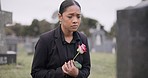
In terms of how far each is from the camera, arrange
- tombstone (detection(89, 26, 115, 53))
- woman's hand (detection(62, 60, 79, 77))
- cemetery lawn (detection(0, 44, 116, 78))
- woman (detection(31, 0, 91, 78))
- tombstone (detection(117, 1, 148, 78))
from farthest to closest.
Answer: tombstone (detection(89, 26, 115, 53)), cemetery lawn (detection(0, 44, 116, 78)), woman (detection(31, 0, 91, 78)), woman's hand (detection(62, 60, 79, 77)), tombstone (detection(117, 1, 148, 78))

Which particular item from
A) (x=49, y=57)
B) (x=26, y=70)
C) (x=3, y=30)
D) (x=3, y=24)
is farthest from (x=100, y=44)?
(x=49, y=57)

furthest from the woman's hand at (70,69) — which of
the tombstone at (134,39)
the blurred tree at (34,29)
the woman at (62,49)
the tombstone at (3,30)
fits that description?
the blurred tree at (34,29)

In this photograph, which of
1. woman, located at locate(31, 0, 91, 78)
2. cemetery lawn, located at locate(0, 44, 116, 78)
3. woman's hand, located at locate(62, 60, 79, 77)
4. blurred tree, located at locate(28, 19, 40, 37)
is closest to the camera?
woman's hand, located at locate(62, 60, 79, 77)

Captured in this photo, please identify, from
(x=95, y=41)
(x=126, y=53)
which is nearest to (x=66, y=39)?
(x=126, y=53)

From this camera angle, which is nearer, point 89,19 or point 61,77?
point 61,77

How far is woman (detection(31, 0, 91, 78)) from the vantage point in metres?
2.49

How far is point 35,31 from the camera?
142 feet

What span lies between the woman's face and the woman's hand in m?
0.30

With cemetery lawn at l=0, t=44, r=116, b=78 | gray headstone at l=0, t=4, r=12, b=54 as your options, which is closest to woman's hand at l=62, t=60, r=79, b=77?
cemetery lawn at l=0, t=44, r=116, b=78

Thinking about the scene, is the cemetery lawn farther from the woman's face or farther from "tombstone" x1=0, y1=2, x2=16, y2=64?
the woman's face

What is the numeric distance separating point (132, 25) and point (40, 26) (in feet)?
125

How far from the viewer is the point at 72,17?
96.6 inches

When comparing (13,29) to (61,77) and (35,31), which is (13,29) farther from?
(61,77)

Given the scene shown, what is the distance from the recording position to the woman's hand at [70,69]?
2.37m
